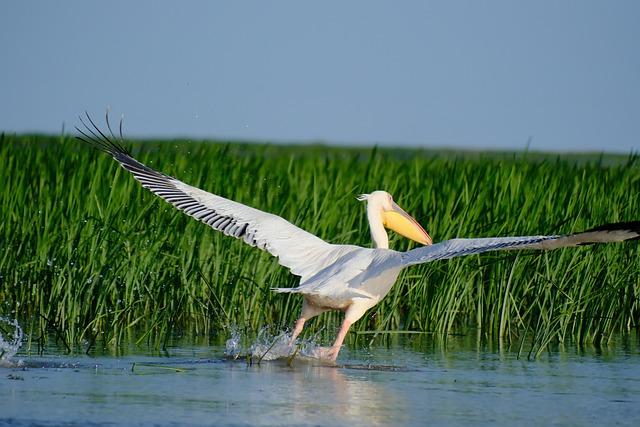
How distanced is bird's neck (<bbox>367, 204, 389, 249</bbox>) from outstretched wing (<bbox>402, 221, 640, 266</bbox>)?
119cm

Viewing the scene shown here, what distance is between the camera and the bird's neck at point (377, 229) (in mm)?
9633

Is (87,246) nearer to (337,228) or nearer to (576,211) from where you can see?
(337,228)

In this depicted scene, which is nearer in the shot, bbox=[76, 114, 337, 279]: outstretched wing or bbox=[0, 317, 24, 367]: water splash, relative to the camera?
bbox=[0, 317, 24, 367]: water splash

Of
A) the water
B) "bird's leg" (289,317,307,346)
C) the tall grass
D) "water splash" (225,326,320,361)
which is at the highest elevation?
the tall grass

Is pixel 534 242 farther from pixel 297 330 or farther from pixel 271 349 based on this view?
pixel 271 349

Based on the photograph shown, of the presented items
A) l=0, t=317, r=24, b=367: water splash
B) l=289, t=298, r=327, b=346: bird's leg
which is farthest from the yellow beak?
l=0, t=317, r=24, b=367: water splash

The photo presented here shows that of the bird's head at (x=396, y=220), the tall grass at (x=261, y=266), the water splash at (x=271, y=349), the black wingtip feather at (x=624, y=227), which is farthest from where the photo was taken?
the bird's head at (x=396, y=220)

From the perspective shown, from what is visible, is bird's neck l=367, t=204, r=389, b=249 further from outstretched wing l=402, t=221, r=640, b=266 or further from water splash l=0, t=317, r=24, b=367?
water splash l=0, t=317, r=24, b=367

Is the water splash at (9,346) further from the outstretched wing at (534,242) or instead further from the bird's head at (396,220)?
the bird's head at (396,220)

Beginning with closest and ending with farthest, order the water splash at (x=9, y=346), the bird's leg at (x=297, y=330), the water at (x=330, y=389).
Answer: the water at (x=330, y=389) → the water splash at (x=9, y=346) → the bird's leg at (x=297, y=330)

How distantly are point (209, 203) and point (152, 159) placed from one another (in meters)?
3.98

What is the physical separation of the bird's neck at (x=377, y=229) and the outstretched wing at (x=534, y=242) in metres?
1.19

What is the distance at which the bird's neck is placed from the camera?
9633 mm

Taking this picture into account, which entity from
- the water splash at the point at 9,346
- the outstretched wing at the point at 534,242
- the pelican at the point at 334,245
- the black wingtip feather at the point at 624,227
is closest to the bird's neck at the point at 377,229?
the pelican at the point at 334,245
